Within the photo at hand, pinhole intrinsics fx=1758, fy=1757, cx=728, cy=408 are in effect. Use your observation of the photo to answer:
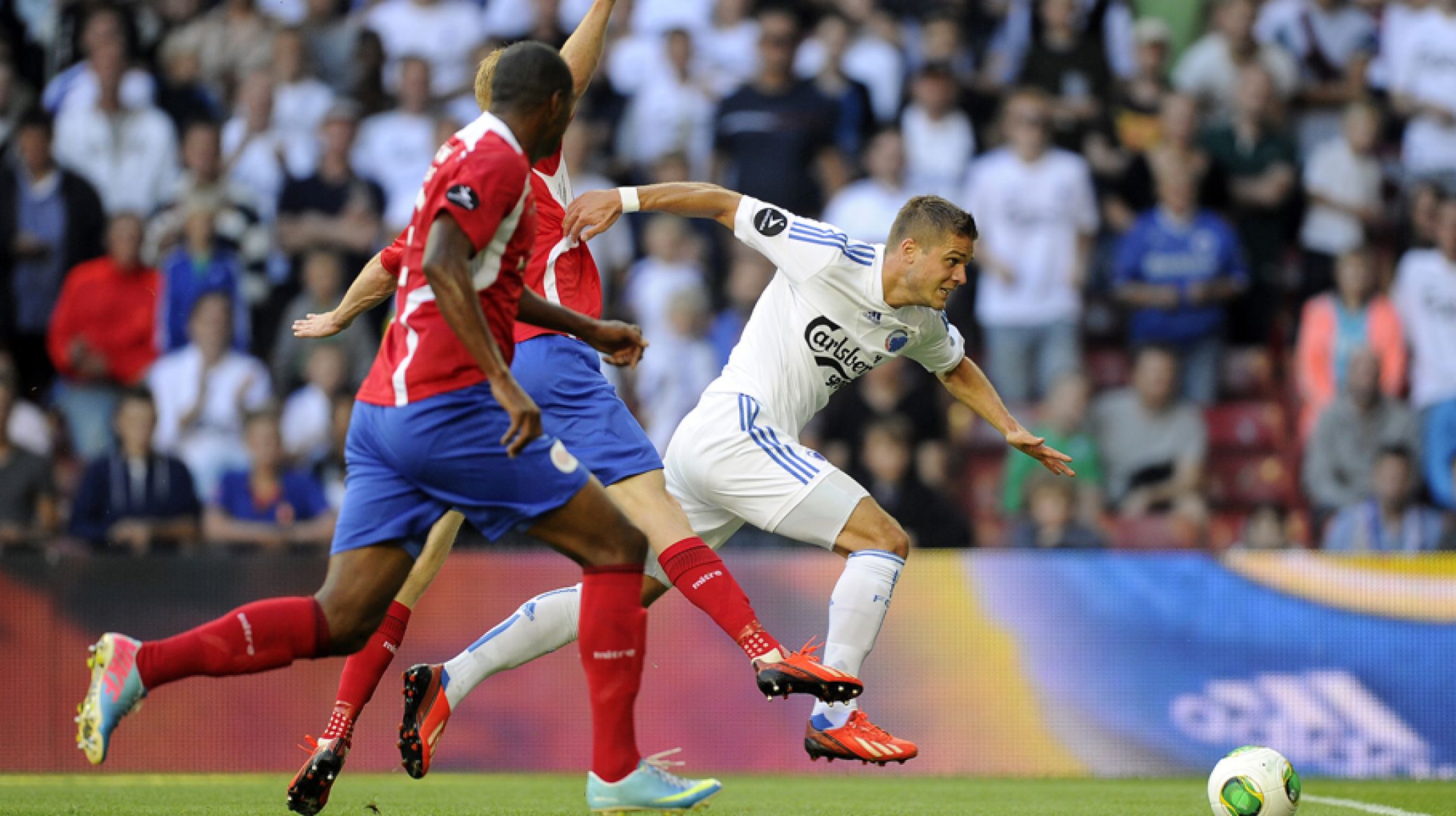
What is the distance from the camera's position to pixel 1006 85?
44.8ft

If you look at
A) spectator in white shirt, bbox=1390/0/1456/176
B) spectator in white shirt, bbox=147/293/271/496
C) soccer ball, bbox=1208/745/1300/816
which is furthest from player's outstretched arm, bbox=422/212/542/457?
spectator in white shirt, bbox=1390/0/1456/176

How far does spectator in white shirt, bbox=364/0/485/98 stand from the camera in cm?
1400

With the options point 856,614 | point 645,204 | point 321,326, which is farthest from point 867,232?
point 321,326

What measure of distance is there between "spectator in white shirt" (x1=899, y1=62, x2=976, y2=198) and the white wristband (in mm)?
6149

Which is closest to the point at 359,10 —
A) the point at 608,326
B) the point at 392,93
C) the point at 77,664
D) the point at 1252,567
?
the point at 392,93

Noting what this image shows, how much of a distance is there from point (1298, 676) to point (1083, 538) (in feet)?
5.50

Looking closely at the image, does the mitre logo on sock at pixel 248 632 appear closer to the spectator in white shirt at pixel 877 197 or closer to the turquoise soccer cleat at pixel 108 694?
the turquoise soccer cleat at pixel 108 694

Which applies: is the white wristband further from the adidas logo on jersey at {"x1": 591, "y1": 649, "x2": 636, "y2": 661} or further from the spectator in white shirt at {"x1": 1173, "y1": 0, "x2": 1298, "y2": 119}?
the spectator in white shirt at {"x1": 1173, "y1": 0, "x2": 1298, "y2": 119}

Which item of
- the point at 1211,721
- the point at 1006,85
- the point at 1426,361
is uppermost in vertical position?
the point at 1006,85

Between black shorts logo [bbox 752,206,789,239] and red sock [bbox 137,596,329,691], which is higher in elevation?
black shorts logo [bbox 752,206,789,239]

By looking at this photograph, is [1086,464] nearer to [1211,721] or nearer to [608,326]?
[1211,721]

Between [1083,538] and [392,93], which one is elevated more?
[392,93]

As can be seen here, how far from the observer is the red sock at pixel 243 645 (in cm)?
541

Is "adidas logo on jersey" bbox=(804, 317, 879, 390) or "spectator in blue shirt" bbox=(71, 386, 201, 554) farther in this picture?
"spectator in blue shirt" bbox=(71, 386, 201, 554)
